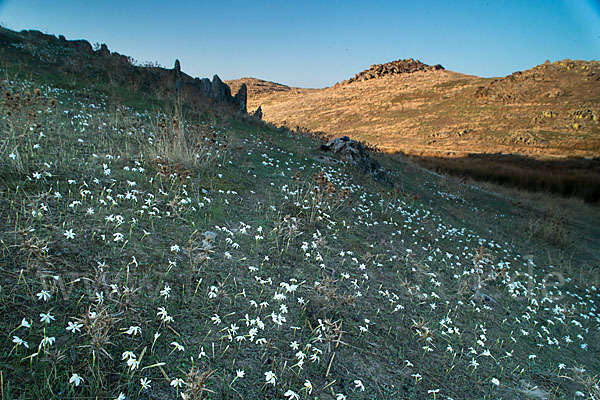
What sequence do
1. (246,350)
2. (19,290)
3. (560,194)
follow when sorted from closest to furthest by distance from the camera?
(19,290) < (246,350) < (560,194)

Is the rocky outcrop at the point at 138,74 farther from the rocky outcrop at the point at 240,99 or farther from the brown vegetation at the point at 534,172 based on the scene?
the brown vegetation at the point at 534,172

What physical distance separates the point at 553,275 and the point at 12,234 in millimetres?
11232

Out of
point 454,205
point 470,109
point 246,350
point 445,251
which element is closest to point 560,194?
point 454,205

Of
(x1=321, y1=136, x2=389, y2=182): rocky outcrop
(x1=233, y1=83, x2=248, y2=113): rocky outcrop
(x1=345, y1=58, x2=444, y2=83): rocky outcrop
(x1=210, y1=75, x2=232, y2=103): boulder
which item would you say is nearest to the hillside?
(x1=233, y1=83, x2=248, y2=113): rocky outcrop

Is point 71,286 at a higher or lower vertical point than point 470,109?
lower

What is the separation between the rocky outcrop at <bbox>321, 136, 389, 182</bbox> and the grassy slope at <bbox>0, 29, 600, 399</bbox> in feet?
15.1

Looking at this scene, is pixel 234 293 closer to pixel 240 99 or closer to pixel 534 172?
pixel 240 99

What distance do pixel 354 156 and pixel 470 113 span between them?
2028 inches

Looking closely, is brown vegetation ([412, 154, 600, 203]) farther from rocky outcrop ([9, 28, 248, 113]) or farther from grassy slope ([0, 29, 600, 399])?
grassy slope ([0, 29, 600, 399])

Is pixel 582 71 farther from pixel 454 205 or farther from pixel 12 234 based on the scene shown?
pixel 12 234

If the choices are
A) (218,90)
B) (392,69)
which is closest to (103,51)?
(218,90)

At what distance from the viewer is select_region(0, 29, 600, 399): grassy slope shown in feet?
7.89

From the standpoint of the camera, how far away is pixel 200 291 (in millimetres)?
3338

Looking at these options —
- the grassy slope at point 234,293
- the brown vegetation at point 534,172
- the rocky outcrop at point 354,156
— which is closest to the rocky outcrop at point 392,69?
the brown vegetation at point 534,172
